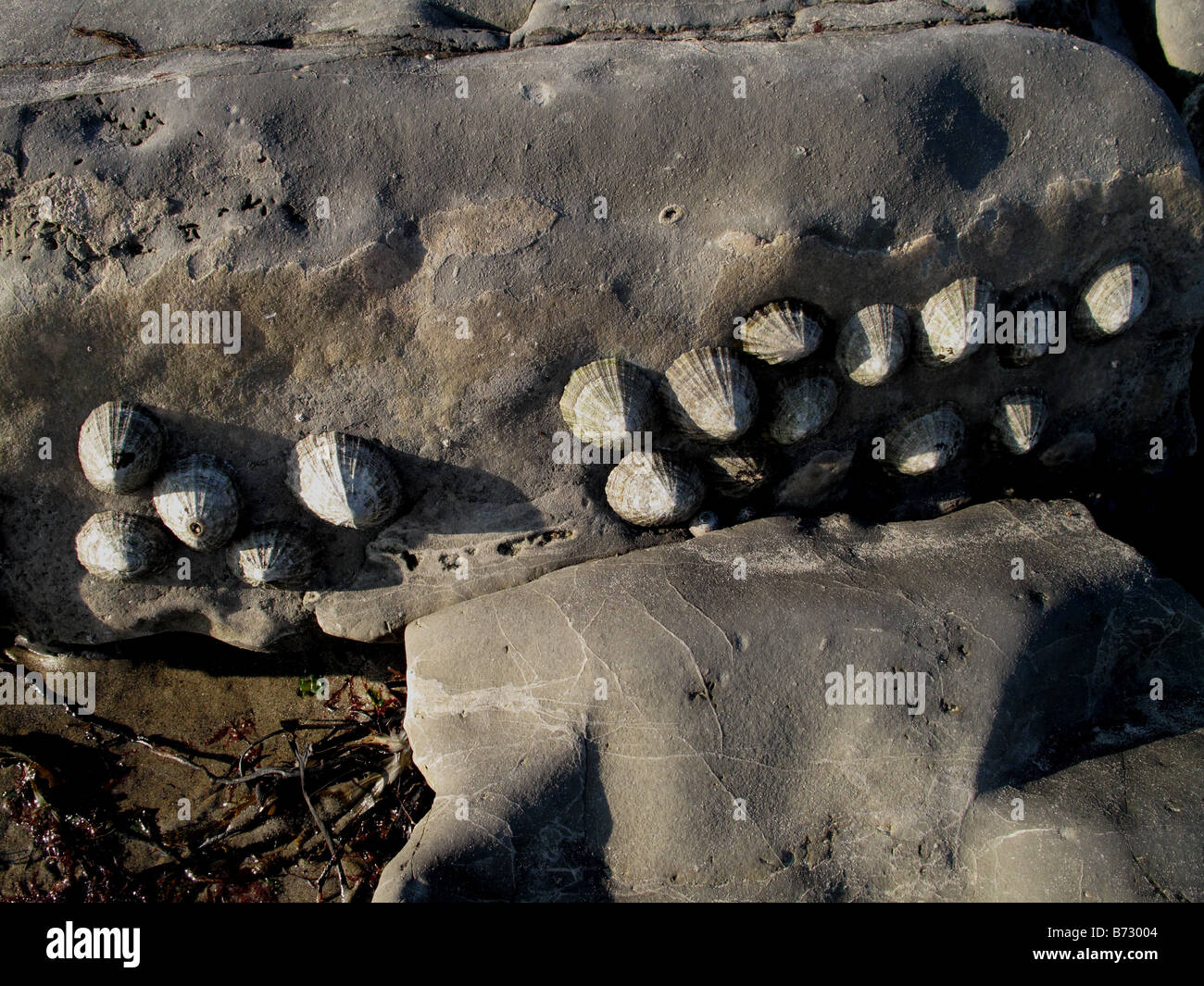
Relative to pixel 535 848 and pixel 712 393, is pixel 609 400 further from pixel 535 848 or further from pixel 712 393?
pixel 535 848

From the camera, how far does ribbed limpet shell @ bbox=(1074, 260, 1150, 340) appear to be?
13.1 ft

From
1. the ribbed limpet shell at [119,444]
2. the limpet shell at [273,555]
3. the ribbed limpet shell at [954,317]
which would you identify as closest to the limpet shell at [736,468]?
the ribbed limpet shell at [954,317]

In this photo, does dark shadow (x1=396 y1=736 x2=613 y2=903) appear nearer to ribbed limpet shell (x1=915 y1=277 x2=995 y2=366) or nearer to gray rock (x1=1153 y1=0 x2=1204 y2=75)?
ribbed limpet shell (x1=915 y1=277 x2=995 y2=366)

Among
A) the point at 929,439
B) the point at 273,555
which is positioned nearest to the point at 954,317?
the point at 929,439

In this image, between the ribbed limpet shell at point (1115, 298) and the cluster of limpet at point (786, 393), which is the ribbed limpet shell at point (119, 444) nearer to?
the cluster of limpet at point (786, 393)

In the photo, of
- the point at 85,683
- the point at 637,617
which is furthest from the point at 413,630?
the point at 85,683

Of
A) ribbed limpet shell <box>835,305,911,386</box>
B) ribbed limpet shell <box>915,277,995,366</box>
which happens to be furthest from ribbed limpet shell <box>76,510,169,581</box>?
ribbed limpet shell <box>915,277,995,366</box>

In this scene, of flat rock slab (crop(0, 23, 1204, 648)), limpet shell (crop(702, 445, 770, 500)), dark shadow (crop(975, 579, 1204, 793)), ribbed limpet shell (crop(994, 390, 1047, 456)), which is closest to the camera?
dark shadow (crop(975, 579, 1204, 793))

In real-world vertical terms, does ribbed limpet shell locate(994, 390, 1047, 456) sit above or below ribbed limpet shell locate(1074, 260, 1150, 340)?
below

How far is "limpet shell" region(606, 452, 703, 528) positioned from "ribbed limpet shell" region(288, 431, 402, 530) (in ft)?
3.33

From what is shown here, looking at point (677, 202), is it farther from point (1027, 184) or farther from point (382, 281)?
point (1027, 184)

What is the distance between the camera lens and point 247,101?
3.76m

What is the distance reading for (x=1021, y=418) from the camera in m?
4.21

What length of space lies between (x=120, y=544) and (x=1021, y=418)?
422 cm
